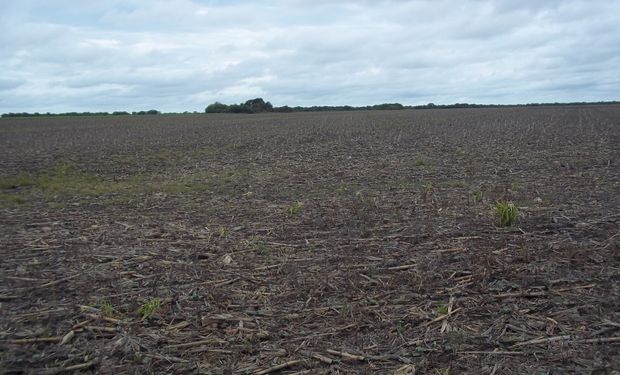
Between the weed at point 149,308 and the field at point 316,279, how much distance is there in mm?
24

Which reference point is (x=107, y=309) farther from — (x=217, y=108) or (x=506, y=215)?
(x=217, y=108)

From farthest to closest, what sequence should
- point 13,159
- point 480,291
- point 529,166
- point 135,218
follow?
1. point 13,159
2. point 529,166
3. point 135,218
4. point 480,291

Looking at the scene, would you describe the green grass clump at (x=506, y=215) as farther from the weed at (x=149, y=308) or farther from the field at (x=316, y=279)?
the weed at (x=149, y=308)

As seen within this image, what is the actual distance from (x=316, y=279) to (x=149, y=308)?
5.57ft

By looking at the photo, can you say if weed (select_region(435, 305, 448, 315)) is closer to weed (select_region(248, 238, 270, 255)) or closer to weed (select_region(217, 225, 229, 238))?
weed (select_region(248, 238, 270, 255))

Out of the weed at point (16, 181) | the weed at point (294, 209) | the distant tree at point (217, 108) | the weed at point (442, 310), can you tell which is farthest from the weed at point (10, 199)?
the distant tree at point (217, 108)

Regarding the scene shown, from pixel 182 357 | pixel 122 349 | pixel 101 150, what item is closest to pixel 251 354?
pixel 182 357

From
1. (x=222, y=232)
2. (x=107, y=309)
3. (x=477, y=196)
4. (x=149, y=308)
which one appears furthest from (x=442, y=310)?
(x=477, y=196)

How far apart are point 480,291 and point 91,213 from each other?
265 inches

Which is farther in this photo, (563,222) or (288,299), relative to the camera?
(563,222)

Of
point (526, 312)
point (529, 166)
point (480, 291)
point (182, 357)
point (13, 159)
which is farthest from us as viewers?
point (13, 159)

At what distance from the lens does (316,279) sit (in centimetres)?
542

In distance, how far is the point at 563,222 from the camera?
23.5ft

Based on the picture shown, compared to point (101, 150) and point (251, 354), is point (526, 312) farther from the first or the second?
point (101, 150)
